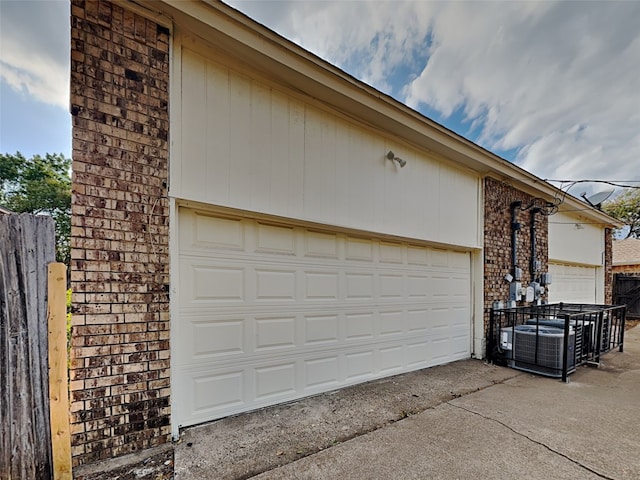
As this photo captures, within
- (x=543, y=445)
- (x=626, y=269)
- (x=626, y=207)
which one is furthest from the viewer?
(x=626, y=207)

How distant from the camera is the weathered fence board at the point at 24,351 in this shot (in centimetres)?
183

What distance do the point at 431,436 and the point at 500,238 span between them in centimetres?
458

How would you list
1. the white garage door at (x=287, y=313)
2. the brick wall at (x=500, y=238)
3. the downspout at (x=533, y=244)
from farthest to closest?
the downspout at (x=533, y=244), the brick wall at (x=500, y=238), the white garage door at (x=287, y=313)

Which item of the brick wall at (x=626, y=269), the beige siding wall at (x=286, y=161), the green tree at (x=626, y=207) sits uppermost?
the green tree at (x=626, y=207)

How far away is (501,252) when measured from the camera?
600 cm

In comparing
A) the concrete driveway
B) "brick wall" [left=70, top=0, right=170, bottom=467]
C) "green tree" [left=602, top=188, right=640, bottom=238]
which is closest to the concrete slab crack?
the concrete driveway

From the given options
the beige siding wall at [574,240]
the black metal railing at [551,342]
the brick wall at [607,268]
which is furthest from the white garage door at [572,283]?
the black metal railing at [551,342]

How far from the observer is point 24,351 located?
1869 millimetres

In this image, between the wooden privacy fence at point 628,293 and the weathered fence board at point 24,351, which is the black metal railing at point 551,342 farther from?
the wooden privacy fence at point 628,293

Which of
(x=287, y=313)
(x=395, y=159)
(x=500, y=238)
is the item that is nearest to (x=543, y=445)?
(x=287, y=313)

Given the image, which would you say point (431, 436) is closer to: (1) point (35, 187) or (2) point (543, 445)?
(2) point (543, 445)

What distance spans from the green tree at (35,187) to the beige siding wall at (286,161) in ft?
46.2

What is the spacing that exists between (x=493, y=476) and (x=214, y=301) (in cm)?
275

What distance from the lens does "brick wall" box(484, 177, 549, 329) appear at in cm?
576
